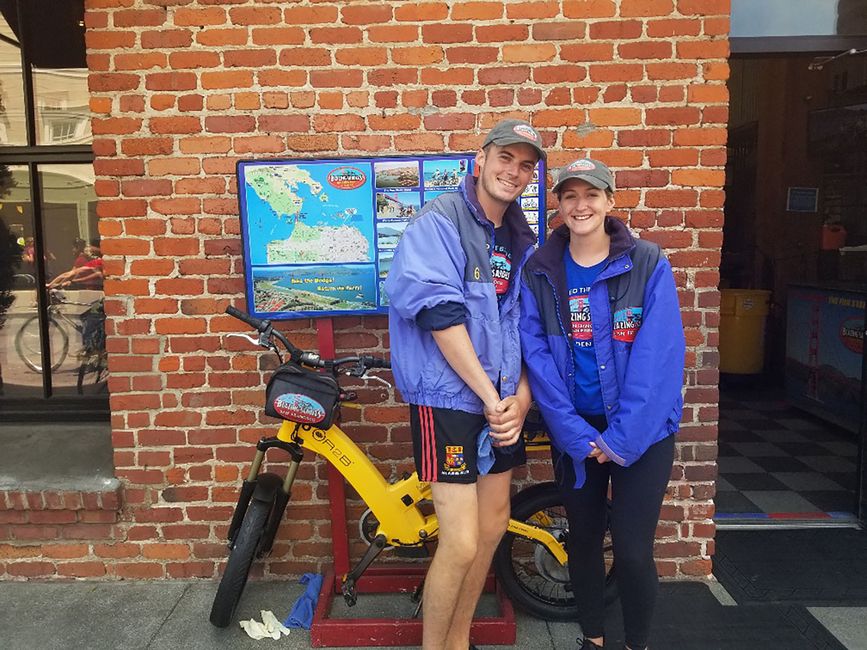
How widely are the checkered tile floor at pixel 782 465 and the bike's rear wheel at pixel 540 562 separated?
1.43 metres

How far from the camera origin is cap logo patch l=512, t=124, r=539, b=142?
7.70 ft

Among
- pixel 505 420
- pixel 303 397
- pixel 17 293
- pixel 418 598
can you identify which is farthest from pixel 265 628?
pixel 17 293

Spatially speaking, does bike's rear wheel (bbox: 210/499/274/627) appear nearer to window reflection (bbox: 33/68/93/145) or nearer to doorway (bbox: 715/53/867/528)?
window reflection (bbox: 33/68/93/145)

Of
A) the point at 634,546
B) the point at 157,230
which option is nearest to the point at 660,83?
the point at 634,546

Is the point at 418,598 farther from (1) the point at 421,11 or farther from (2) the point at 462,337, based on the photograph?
(1) the point at 421,11

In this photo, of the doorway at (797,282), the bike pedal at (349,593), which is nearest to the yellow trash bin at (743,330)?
the doorway at (797,282)

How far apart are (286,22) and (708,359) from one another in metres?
2.57

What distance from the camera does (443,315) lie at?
2297 millimetres

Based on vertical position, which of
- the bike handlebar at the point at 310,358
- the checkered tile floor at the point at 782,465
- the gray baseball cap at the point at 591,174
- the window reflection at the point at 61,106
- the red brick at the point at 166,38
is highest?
the red brick at the point at 166,38

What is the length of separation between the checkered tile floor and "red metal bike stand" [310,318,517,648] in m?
1.85

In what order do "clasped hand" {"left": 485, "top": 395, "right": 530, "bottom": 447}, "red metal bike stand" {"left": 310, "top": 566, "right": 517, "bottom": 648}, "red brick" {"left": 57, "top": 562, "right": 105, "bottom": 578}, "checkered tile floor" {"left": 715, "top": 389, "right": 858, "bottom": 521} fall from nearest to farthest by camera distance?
"clasped hand" {"left": 485, "top": 395, "right": 530, "bottom": 447}, "red metal bike stand" {"left": 310, "top": 566, "right": 517, "bottom": 648}, "red brick" {"left": 57, "top": 562, "right": 105, "bottom": 578}, "checkered tile floor" {"left": 715, "top": 389, "right": 858, "bottom": 521}

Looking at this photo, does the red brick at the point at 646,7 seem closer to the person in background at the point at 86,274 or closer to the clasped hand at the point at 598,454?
the clasped hand at the point at 598,454

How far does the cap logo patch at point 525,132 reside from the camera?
2.35 m

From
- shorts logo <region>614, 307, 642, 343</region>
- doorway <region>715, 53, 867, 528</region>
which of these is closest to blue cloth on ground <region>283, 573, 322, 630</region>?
shorts logo <region>614, 307, 642, 343</region>
